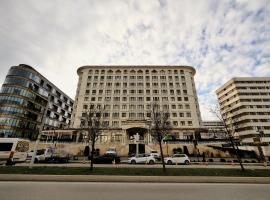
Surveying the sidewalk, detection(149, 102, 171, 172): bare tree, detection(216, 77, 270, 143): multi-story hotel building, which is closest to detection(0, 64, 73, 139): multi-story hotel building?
detection(149, 102, 171, 172): bare tree

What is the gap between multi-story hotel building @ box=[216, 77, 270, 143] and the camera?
62.5 m

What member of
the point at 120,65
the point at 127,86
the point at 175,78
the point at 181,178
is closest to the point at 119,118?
the point at 127,86

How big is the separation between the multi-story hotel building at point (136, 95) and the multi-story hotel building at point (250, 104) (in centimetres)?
1873

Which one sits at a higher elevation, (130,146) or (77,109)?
(77,109)

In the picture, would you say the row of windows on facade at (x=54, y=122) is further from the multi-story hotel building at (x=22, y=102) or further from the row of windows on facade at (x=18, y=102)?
the row of windows on facade at (x=18, y=102)

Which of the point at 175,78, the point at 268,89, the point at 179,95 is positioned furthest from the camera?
the point at 268,89

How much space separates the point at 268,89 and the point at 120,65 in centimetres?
6694

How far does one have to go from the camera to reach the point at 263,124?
62719mm

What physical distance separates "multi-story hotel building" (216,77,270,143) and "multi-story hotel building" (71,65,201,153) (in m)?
18.7

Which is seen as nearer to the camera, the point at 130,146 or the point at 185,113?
the point at 130,146

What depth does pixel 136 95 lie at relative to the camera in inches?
2387

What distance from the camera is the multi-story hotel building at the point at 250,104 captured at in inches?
2459

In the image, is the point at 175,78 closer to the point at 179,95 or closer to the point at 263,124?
the point at 179,95

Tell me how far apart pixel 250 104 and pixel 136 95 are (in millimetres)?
49721
